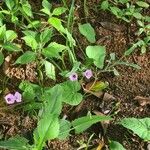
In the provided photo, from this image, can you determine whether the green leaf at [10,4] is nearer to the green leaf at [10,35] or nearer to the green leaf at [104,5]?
the green leaf at [10,35]

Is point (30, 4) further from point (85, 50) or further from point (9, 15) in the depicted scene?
point (85, 50)

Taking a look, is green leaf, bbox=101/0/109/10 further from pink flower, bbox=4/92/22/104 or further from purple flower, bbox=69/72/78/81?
pink flower, bbox=4/92/22/104

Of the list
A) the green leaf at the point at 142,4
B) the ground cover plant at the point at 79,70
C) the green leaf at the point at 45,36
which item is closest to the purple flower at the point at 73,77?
the ground cover plant at the point at 79,70

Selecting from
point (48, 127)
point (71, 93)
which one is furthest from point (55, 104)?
point (71, 93)

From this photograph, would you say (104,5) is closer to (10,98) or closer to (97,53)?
(97,53)

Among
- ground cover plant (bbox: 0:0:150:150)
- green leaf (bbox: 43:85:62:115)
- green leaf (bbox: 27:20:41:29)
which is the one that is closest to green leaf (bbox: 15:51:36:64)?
ground cover plant (bbox: 0:0:150:150)
